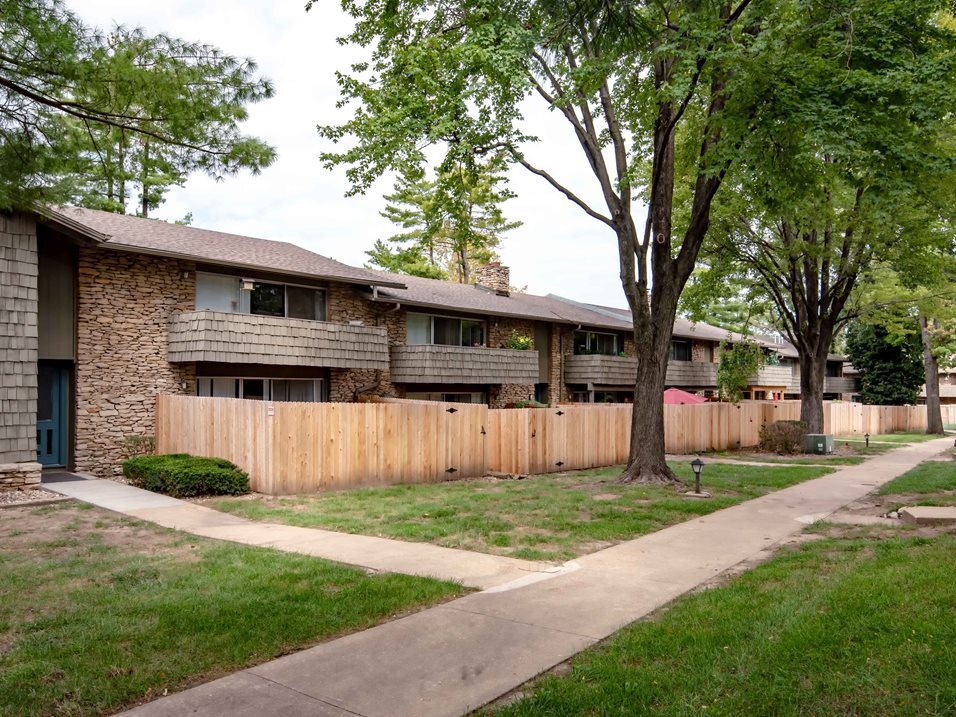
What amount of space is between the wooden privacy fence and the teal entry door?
1.99 metres

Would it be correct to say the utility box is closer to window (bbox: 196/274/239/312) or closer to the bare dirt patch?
window (bbox: 196/274/239/312)

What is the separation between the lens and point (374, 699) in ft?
15.0

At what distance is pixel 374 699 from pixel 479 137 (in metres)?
11.5

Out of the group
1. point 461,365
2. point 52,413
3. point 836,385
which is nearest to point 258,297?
point 52,413

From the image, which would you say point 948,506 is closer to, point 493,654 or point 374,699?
→ point 493,654

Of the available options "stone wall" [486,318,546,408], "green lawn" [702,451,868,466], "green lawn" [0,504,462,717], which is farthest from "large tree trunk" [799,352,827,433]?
"green lawn" [0,504,462,717]

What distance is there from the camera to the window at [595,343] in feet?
104

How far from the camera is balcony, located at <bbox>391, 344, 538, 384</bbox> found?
75.5 feet

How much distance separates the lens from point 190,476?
13.1 m

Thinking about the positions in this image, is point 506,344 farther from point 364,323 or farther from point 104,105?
point 104,105

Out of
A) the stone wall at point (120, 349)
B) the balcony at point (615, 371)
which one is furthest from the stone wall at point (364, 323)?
the balcony at point (615, 371)

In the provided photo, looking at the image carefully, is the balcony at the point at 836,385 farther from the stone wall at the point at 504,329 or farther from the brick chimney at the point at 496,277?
the stone wall at the point at 504,329

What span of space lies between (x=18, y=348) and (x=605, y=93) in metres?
13.0

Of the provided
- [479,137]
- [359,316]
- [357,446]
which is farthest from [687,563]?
[359,316]
